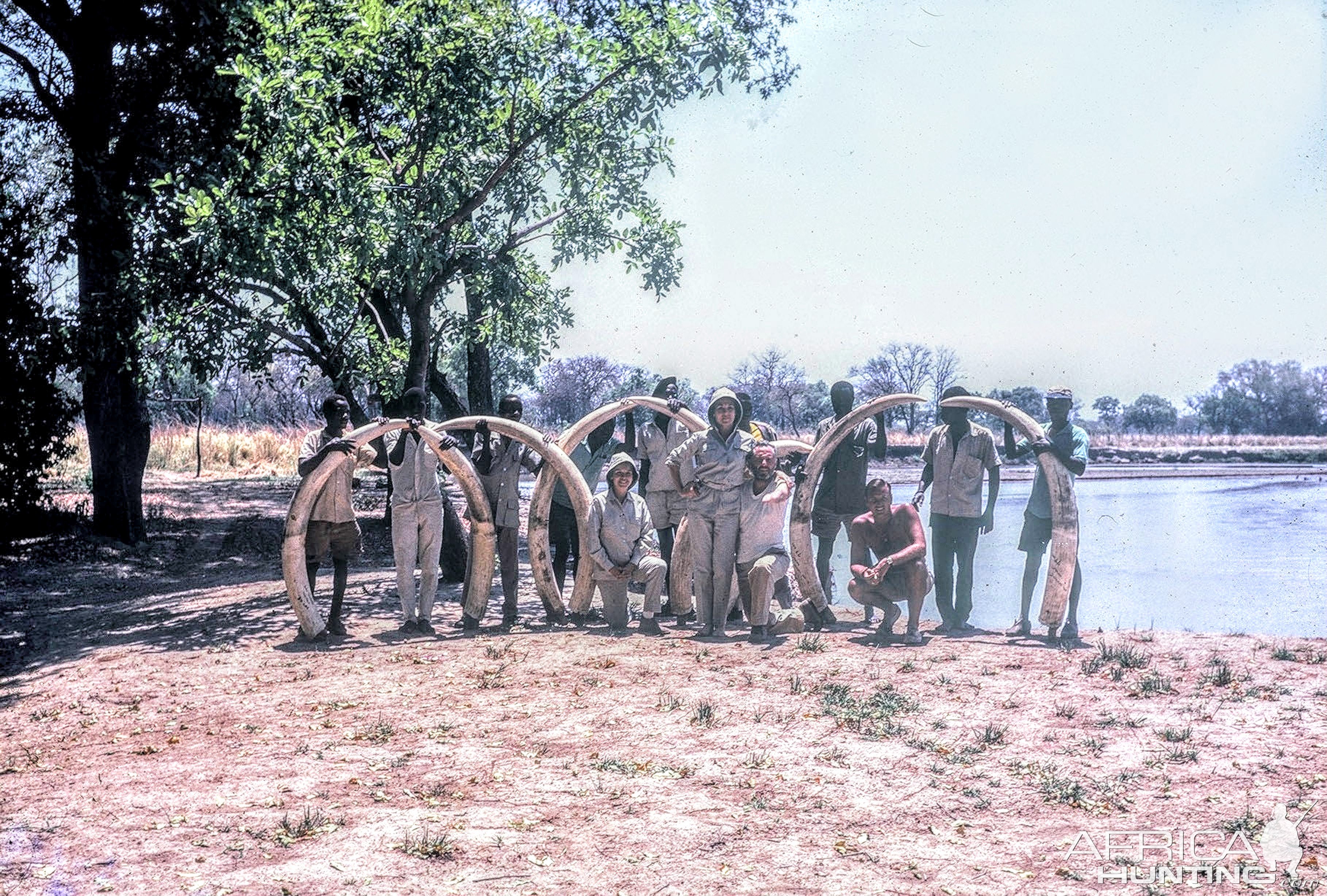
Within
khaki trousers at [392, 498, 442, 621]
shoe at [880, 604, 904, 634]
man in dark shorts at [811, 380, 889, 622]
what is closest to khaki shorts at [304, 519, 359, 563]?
khaki trousers at [392, 498, 442, 621]

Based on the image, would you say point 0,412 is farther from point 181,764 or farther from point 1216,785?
point 1216,785

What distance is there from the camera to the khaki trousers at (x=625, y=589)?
9625mm

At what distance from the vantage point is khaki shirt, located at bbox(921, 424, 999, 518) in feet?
31.7

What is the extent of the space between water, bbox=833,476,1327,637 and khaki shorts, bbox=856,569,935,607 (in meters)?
3.00

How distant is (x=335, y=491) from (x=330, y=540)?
1.36ft

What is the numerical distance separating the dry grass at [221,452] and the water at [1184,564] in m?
20.8

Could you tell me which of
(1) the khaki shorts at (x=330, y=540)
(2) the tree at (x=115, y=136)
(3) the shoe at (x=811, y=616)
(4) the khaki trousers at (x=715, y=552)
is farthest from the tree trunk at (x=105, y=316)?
(3) the shoe at (x=811, y=616)

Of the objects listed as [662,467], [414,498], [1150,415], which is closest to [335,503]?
[414,498]

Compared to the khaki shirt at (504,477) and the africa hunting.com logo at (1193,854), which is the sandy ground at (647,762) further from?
the khaki shirt at (504,477)

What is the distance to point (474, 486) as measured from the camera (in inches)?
395

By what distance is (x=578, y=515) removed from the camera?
406 inches

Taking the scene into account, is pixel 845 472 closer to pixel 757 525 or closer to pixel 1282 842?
pixel 757 525

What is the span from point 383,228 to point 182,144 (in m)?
3.91

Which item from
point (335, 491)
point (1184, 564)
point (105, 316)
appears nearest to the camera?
point (335, 491)
